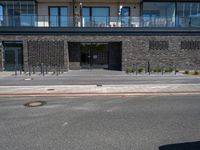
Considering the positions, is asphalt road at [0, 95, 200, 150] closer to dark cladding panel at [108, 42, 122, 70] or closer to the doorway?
the doorway

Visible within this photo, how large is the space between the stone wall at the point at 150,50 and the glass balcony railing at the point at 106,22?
1641 millimetres

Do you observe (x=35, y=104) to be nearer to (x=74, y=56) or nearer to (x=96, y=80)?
(x=96, y=80)

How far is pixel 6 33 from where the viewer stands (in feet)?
79.4

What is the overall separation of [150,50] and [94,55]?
664cm

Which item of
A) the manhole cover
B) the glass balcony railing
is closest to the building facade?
the glass balcony railing

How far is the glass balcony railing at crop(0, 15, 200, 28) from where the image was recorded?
24797mm

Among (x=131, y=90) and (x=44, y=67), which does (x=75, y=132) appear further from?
(x=44, y=67)

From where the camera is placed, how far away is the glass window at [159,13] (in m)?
25.3

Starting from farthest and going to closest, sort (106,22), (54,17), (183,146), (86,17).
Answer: (54,17) < (86,17) < (106,22) < (183,146)

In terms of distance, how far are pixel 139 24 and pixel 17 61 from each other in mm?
14417

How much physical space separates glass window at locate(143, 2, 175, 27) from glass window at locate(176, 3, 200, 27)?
87 centimetres

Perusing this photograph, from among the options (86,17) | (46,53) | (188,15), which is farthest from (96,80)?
(188,15)

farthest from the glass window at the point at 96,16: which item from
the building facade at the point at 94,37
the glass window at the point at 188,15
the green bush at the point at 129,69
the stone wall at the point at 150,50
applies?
the glass window at the point at 188,15

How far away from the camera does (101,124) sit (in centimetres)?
655
